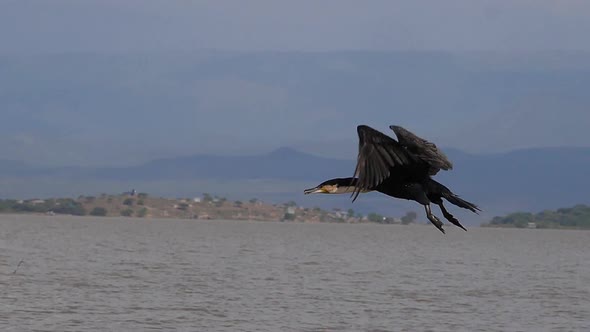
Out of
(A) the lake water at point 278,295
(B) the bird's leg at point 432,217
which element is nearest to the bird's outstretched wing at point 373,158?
(B) the bird's leg at point 432,217

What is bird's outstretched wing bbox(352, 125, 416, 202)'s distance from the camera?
15.6m

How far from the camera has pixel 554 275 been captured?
2803 inches

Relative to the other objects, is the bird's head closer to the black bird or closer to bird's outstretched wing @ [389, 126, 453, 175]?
the black bird

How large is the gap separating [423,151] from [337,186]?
103 centimetres

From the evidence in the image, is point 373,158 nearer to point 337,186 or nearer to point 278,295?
point 337,186

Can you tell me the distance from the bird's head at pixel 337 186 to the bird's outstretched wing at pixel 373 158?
0.15 m

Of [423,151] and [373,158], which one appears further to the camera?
[423,151]

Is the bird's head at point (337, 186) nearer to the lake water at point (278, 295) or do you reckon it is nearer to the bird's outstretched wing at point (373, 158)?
the bird's outstretched wing at point (373, 158)

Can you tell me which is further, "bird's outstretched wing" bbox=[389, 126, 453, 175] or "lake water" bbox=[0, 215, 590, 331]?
"lake water" bbox=[0, 215, 590, 331]

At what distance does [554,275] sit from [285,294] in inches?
971

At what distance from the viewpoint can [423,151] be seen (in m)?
16.1

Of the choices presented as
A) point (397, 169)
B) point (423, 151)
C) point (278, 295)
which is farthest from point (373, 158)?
point (278, 295)

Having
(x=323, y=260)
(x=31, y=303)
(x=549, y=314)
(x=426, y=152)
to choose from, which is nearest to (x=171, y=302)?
(x=31, y=303)

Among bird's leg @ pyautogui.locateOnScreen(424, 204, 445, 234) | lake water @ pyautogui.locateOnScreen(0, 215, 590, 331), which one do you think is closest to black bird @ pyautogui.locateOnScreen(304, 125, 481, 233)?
bird's leg @ pyautogui.locateOnScreen(424, 204, 445, 234)
